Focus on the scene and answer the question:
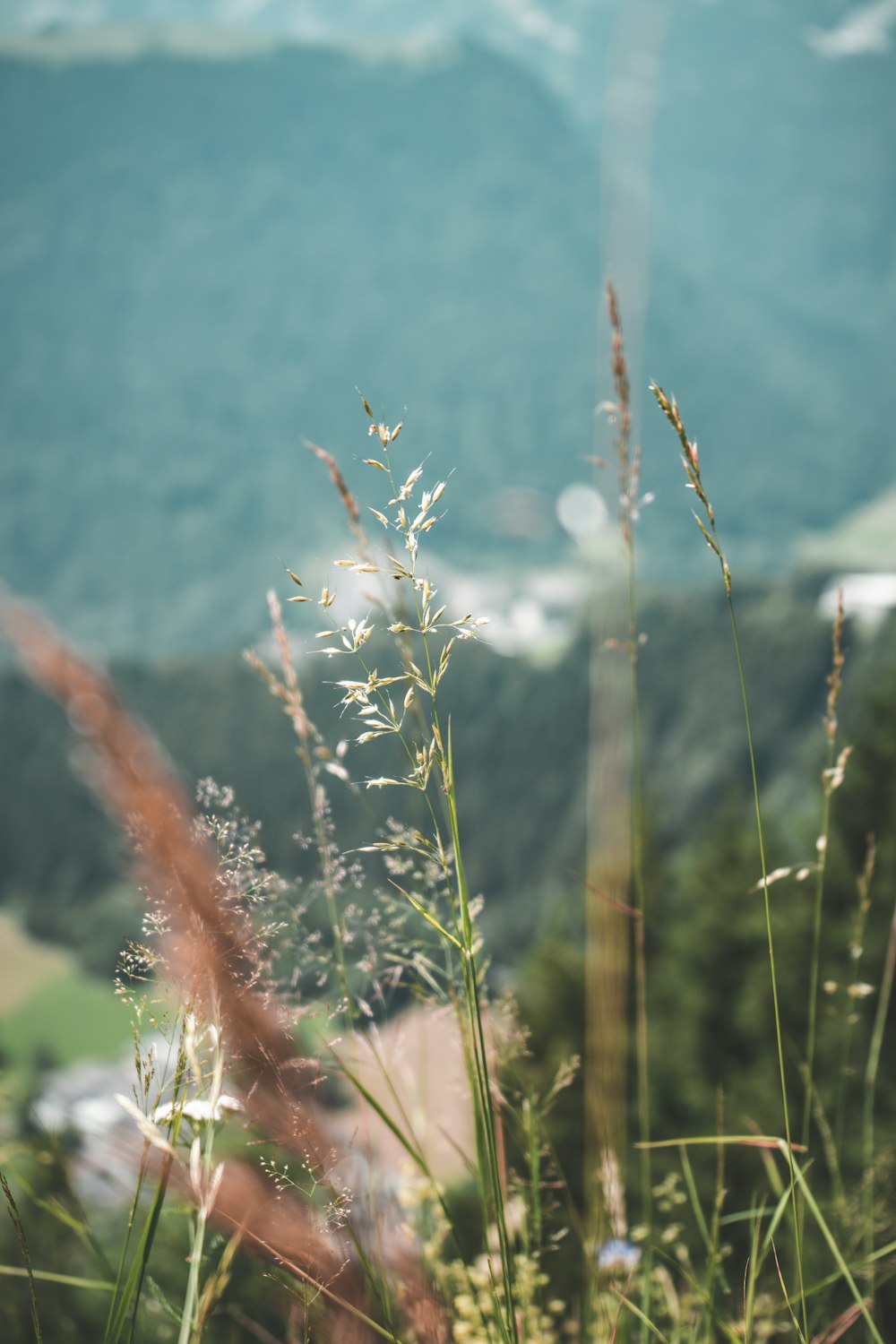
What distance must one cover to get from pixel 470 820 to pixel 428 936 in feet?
252

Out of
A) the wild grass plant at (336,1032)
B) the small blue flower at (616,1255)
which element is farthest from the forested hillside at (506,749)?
the wild grass plant at (336,1032)

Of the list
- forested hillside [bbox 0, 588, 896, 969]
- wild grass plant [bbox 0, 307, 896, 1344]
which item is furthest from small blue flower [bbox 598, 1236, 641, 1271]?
forested hillside [bbox 0, 588, 896, 969]

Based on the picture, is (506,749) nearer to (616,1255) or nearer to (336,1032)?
(616,1255)

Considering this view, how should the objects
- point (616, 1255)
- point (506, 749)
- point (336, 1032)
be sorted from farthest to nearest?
point (506, 749), point (616, 1255), point (336, 1032)

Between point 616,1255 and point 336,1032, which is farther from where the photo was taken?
point 616,1255

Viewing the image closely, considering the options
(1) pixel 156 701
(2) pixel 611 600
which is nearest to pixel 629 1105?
(2) pixel 611 600

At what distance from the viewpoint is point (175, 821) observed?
0.61m

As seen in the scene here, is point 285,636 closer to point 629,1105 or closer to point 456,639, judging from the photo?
point 456,639

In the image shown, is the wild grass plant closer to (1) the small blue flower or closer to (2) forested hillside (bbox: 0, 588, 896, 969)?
(1) the small blue flower

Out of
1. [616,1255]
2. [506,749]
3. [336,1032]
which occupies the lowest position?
[506,749]

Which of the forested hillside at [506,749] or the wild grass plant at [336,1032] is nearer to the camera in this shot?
the wild grass plant at [336,1032]

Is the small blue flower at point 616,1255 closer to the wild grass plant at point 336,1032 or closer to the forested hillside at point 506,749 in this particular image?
the wild grass plant at point 336,1032

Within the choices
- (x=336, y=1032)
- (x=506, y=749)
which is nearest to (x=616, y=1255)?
(x=336, y=1032)

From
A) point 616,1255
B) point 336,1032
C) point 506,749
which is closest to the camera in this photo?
point 336,1032
